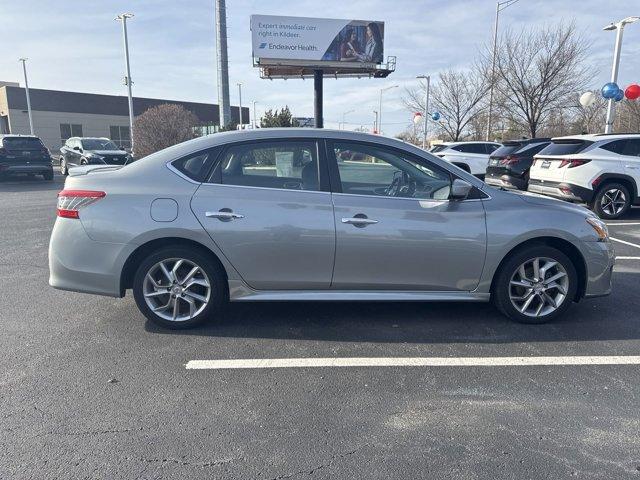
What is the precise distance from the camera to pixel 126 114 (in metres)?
54.9

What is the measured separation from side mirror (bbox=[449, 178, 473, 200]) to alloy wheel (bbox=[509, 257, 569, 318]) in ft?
2.73

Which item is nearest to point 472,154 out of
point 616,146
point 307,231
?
point 616,146

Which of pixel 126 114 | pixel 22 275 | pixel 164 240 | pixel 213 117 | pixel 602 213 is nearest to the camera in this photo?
pixel 164 240

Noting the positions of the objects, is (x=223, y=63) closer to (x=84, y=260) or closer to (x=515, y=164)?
(x=515, y=164)

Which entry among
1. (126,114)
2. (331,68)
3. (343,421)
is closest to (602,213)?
(343,421)

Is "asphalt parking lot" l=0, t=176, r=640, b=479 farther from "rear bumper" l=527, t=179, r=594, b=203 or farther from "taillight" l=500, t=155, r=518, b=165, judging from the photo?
"taillight" l=500, t=155, r=518, b=165

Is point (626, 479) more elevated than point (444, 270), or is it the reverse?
point (444, 270)

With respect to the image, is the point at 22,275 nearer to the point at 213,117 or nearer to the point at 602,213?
the point at 602,213

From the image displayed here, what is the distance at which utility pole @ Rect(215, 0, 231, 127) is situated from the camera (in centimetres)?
2797

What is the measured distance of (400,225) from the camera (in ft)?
13.0

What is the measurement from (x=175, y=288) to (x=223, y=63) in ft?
87.9

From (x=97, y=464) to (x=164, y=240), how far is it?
1906mm

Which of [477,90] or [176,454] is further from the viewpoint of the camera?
[477,90]

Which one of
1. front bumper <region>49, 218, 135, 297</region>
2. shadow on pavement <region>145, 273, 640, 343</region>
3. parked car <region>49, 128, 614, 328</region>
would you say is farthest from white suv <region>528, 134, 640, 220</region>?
front bumper <region>49, 218, 135, 297</region>
